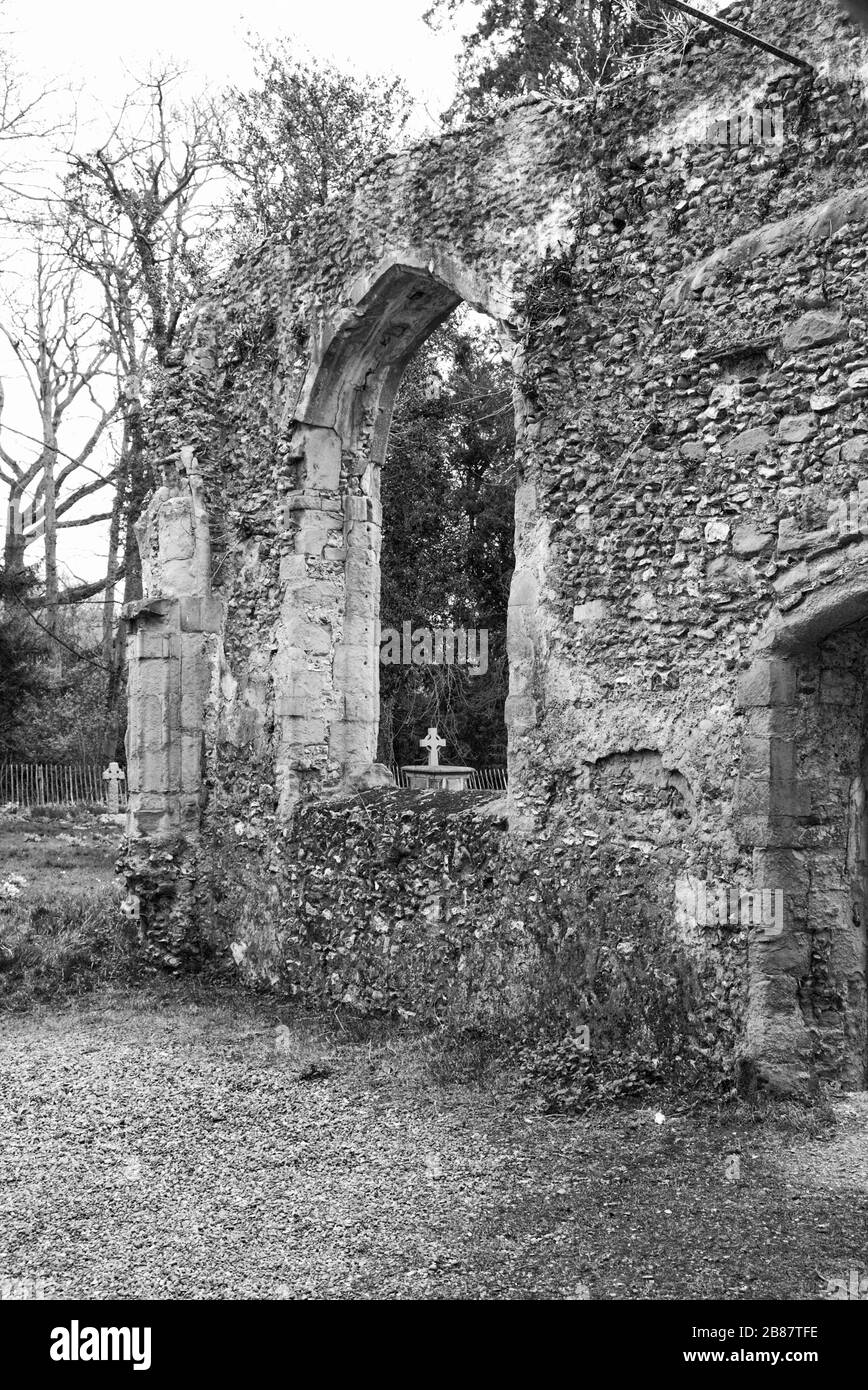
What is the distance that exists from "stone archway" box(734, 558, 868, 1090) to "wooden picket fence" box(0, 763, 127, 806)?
1623cm

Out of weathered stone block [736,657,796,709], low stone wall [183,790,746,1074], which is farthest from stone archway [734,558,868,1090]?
low stone wall [183,790,746,1074]

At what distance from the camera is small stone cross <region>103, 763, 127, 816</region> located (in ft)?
66.2

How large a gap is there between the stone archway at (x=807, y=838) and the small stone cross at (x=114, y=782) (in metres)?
15.8

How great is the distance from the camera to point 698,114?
572 centimetres

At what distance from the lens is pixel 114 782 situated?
20.9 m

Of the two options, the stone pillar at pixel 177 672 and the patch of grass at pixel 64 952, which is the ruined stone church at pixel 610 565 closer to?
the stone pillar at pixel 177 672

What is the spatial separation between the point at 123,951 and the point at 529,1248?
5.06m

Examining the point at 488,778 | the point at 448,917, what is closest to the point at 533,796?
the point at 448,917

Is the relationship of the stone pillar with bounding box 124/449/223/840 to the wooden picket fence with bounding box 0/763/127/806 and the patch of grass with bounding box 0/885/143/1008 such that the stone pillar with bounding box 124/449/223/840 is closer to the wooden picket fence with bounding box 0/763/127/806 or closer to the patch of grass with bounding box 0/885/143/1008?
the patch of grass with bounding box 0/885/143/1008

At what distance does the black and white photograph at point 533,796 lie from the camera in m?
4.42

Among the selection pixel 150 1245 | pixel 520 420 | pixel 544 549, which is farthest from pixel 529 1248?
pixel 520 420

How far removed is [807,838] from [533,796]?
4.63ft

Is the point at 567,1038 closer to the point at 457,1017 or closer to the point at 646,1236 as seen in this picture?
the point at 457,1017

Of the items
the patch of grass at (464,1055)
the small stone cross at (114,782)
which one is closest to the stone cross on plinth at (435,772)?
the patch of grass at (464,1055)
